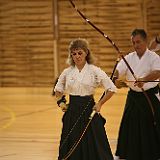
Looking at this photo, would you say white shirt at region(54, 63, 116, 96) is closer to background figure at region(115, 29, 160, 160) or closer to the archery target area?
background figure at region(115, 29, 160, 160)

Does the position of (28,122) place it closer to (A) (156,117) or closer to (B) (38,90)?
(A) (156,117)

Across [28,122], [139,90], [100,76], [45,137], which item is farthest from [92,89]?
[28,122]

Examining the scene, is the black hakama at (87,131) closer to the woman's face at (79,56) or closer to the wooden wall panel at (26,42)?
the woman's face at (79,56)

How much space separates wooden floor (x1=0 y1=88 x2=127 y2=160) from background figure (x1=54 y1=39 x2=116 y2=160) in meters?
1.16

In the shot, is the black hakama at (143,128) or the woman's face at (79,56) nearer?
the woman's face at (79,56)

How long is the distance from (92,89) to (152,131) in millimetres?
1050

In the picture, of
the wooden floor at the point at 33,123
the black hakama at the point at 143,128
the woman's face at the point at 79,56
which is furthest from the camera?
the wooden floor at the point at 33,123

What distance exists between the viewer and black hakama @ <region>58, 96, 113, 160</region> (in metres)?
4.05

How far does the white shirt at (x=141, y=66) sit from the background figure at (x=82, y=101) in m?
0.67

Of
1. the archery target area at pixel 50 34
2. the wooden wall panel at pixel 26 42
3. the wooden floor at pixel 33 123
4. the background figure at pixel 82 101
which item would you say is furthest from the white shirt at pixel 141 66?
the wooden wall panel at pixel 26 42

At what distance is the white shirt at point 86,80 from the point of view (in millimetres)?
3980

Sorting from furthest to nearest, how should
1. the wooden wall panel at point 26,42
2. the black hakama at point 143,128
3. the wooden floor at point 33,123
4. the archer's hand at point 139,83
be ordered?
the wooden wall panel at point 26,42 → the wooden floor at point 33,123 → the black hakama at point 143,128 → the archer's hand at point 139,83

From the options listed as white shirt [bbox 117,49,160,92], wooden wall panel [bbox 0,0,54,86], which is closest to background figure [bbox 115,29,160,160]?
white shirt [bbox 117,49,160,92]

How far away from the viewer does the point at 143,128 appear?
187 inches
